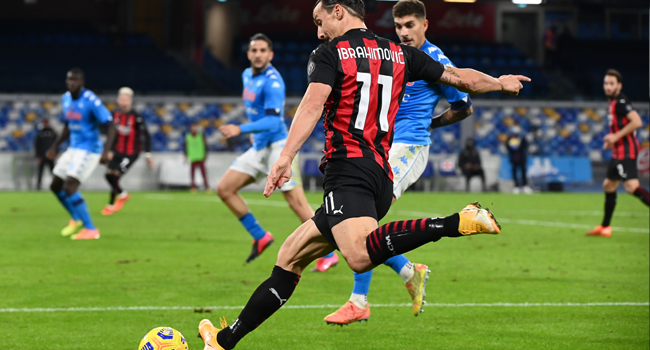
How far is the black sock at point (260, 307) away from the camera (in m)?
4.04

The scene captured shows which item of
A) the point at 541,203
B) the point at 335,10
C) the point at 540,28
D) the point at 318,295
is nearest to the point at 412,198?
the point at 541,203

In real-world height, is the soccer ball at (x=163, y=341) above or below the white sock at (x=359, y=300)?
above

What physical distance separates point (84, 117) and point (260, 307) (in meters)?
7.63

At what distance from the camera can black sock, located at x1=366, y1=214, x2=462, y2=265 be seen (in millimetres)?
3705

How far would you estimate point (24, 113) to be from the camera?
25.9 metres

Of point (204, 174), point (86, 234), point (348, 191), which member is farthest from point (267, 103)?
point (204, 174)

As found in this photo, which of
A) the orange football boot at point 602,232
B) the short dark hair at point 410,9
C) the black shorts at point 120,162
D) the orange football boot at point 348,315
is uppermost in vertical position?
the short dark hair at point 410,9

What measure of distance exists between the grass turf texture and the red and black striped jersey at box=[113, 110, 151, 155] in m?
2.83

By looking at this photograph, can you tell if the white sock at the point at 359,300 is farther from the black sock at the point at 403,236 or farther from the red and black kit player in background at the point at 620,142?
the red and black kit player in background at the point at 620,142

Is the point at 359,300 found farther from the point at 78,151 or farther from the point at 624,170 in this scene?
the point at 624,170

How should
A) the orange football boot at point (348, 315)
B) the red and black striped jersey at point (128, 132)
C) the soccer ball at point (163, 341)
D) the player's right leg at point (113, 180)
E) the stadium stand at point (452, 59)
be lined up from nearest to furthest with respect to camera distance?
the soccer ball at point (163, 341) → the orange football boot at point (348, 315) → the player's right leg at point (113, 180) → the red and black striped jersey at point (128, 132) → the stadium stand at point (452, 59)

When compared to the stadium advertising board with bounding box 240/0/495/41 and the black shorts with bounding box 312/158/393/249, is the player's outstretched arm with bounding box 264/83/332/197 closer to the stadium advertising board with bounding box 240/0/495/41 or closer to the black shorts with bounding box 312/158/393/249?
the black shorts with bounding box 312/158/393/249

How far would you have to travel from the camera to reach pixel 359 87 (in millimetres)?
3990

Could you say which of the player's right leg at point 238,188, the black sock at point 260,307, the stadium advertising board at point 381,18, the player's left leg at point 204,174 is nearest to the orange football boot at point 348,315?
the black sock at point 260,307
